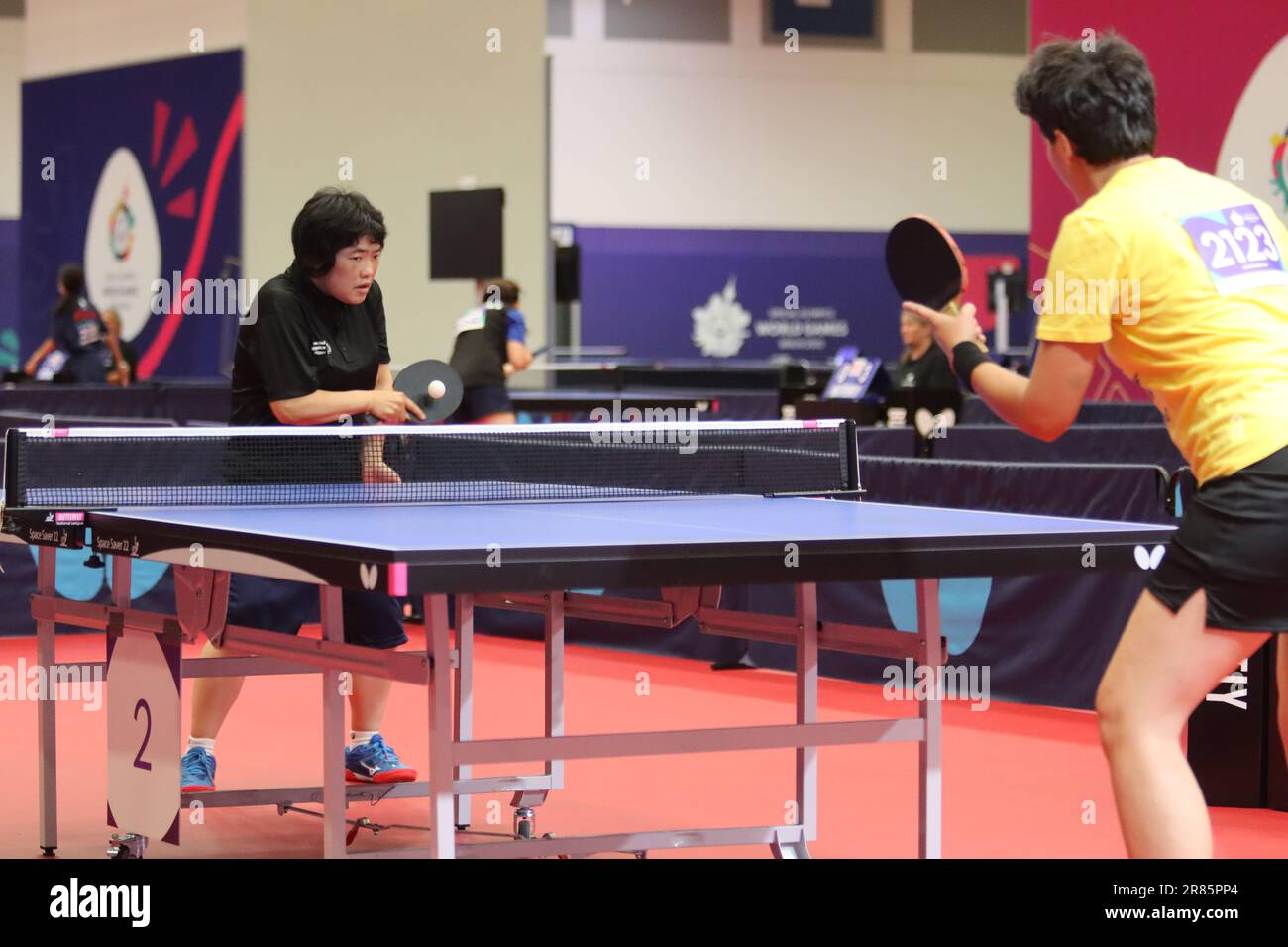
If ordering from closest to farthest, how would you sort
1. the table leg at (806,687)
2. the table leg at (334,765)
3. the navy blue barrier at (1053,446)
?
1. the table leg at (334,765)
2. the table leg at (806,687)
3. the navy blue barrier at (1053,446)

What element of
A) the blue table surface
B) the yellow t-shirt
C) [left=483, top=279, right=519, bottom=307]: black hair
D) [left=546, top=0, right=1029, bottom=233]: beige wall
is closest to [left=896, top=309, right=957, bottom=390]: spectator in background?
[left=483, top=279, right=519, bottom=307]: black hair

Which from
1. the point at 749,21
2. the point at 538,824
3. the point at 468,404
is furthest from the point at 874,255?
the point at 538,824

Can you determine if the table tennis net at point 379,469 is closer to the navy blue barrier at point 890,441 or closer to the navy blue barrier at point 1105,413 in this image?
the navy blue barrier at point 890,441

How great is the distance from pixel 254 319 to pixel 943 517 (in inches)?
67.0

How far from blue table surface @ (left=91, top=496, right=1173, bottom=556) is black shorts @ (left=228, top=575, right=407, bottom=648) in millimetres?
447

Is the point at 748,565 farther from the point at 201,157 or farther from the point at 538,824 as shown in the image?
the point at 201,157

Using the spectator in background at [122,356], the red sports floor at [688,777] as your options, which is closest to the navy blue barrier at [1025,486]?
the red sports floor at [688,777]

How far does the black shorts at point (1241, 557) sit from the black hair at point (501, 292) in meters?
7.08

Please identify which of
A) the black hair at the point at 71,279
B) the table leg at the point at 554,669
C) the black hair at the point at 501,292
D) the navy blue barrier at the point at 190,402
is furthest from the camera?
the black hair at the point at 71,279

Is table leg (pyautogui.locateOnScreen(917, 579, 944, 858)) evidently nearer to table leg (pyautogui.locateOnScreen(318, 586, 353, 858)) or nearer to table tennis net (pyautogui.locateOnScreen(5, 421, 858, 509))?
table tennis net (pyautogui.locateOnScreen(5, 421, 858, 509))

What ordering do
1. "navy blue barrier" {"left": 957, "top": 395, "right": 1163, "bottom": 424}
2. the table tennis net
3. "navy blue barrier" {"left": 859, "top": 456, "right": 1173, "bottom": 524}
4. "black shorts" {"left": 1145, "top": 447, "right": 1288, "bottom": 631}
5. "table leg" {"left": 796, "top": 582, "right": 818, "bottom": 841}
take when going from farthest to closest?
"navy blue barrier" {"left": 957, "top": 395, "right": 1163, "bottom": 424}
"navy blue barrier" {"left": 859, "top": 456, "right": 1173, "bottom": 524}
"table leg" {"left": 796, "top": 582, "right": 818, "bottom": 841}
the table tennis net
"black shorts" {"left": 1145, "top": 447, "right": 1288, "bottom": 631}

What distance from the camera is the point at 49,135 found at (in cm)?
1638

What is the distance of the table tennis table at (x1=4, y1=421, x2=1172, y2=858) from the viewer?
3299mm

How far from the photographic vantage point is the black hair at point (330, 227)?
181 inches
